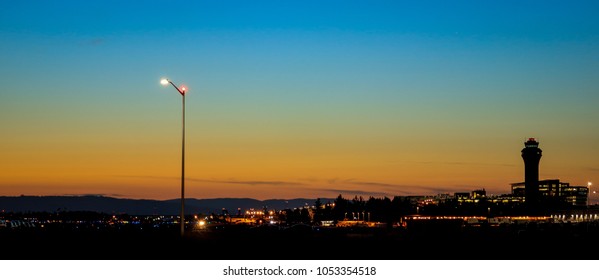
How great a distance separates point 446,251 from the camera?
4712cm

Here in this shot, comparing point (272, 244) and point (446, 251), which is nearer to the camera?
point (446, 251)

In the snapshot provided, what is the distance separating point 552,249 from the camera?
158 ft

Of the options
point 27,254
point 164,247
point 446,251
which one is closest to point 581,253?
point 446,251

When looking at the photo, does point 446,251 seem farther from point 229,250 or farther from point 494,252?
point 229,250

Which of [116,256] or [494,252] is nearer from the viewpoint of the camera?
[116,256]

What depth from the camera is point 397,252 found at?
45.7 m

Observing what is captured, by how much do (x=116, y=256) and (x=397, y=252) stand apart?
1505 centimetres

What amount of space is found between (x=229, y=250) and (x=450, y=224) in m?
51.2

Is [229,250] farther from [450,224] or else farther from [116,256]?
[450,224]
